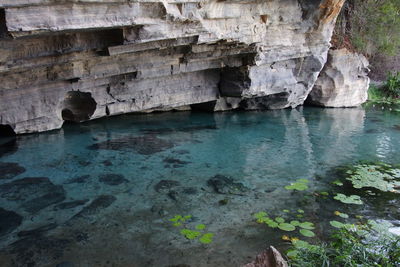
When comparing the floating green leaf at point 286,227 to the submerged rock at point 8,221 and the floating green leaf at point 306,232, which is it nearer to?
the floating green leaf at point 306,232

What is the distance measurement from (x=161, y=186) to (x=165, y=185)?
77mm

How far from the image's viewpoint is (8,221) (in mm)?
4578

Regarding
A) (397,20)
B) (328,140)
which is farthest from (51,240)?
(397,20)

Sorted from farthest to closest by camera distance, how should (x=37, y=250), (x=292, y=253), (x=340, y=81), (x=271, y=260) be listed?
(x=340, y=81) → (x=37, y=250) → (x=292, y=253) → (x=271, y=260)

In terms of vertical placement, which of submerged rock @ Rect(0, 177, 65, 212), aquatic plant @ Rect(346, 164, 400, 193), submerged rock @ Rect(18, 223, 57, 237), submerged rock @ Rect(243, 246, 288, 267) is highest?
submerged rock @ Rect(243, 246, 288, 267)

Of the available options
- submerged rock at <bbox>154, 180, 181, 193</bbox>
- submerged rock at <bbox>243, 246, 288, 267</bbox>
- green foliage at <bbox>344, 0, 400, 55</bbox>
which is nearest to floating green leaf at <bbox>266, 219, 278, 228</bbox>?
submerged rock at <bbox>243, 246, 288, 267</bbox>

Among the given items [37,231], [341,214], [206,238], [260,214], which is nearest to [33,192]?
[37,231]

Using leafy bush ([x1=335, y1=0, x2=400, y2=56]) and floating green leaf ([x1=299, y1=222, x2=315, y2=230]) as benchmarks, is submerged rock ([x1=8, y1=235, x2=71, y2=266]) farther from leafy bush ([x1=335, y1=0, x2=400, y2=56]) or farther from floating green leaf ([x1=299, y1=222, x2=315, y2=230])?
leafy bush ([x1=335, y1=0, x2=400, y2=56])

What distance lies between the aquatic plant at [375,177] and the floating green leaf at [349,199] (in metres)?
0.59

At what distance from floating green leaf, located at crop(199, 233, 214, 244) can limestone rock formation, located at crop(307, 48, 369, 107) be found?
1119 cm

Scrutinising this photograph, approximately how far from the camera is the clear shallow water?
4.04 metres

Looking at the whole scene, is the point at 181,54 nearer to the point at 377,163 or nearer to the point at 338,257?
the point at 377,163

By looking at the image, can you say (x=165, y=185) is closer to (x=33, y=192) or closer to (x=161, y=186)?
(x=161, y=186)

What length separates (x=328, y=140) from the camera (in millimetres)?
9359
